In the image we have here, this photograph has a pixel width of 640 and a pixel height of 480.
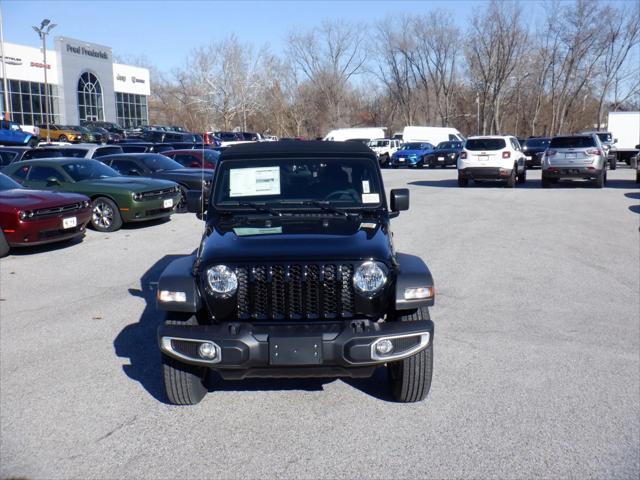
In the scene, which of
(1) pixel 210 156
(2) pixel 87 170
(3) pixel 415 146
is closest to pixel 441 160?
(3) pixel 415 146

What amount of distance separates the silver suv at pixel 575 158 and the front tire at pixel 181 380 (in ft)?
62.3

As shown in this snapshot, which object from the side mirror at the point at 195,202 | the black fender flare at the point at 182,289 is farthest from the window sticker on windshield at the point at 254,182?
the black fender flare at the point at 182,289

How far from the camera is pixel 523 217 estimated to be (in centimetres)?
1482

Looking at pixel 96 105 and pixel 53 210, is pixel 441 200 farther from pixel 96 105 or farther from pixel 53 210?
pixel 96 105

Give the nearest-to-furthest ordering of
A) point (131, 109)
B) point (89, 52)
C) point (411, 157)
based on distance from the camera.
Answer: point (411, 157), point (89, 52), point (131, 109)

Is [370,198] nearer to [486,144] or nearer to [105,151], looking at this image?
[105,151]

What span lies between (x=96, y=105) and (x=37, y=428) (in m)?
65.7

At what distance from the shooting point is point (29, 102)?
5725 centimetres

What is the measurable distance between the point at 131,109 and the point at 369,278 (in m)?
72.2

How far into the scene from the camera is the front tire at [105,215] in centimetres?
1305

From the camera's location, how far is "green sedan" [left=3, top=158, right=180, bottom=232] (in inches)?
512

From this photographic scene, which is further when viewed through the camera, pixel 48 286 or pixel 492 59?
pixel 492 59


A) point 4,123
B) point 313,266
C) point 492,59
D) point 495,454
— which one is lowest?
point 495,454

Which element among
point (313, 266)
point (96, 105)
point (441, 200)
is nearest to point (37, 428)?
point (313, 266)
